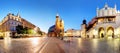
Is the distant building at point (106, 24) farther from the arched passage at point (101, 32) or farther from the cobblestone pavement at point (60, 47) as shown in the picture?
the cobblestone pavement at point (60, 47)

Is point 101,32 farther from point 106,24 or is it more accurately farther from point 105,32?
point 106,24

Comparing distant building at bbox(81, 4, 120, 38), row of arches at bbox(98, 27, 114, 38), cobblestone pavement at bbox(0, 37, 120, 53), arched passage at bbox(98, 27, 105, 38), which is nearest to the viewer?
cobblestone pavement at bbox(0, 37, 120, 53)

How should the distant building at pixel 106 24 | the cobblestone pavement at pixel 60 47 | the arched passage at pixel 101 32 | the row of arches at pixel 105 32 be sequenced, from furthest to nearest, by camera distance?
the arched passage at pixel 101 32 < the row of arches at pixel 105 32 < the distant building at pixel 106 24 < the cobblestone pavement at pixel 60 47

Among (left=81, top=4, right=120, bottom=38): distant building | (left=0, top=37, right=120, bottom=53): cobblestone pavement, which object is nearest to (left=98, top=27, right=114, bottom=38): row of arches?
(left=81, top=4, right=120, bottom=38): distant building

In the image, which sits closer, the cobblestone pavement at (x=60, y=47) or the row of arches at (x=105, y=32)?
the cobblestone pavement at (x=60, y=47)

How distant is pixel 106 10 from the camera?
6856 centimetres

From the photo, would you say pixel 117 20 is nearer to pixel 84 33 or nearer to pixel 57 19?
pixel 84 33

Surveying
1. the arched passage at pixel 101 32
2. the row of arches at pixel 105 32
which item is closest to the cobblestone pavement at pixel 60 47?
the row of arches at pixel 105 32

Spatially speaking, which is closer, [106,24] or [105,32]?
[105,32]

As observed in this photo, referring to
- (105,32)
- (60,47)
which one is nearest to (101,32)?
(105,32)

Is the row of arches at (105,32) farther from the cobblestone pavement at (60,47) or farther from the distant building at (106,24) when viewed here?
the cobblestone pavement at (60,47)

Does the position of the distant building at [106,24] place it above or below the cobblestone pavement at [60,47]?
above

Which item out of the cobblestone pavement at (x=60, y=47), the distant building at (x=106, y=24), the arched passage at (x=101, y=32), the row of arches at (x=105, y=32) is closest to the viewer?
the cobblestone pavement at (x=60, y=47)

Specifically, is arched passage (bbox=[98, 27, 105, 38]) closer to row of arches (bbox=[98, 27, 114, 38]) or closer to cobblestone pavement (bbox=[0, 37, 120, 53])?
row of arches (bbox=[98, 27, 114, 38])
